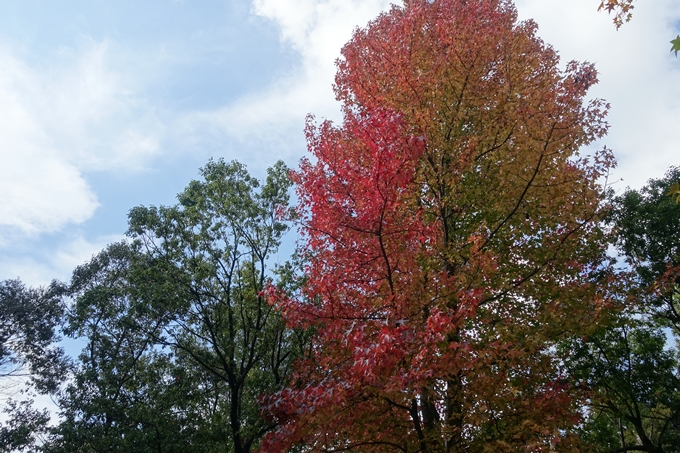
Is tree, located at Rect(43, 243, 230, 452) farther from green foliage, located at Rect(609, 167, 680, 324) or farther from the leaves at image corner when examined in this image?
green foliage, located at Rect(609, 167, 680, 324)

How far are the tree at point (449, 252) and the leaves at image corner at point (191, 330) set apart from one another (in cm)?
434

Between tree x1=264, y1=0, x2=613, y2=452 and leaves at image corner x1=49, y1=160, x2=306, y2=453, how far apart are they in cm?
434

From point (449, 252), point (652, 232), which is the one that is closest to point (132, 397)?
point (449, 252)

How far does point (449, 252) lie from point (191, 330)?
26.2 ft

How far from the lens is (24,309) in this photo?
70.4 feet

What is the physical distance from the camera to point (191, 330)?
12.0 meters

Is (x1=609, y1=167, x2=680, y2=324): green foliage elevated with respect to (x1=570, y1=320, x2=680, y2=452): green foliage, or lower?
elevated

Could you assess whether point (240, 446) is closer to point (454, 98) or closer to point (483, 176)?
point (483, 176)

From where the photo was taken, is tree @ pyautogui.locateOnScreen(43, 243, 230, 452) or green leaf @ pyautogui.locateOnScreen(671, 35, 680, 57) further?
tree @ pyautogui.locateOnScreen(43, 243, 230, 452)

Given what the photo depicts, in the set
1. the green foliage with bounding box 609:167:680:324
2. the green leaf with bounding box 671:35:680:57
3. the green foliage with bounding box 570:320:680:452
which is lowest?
the green foliage with bounding box 570:320:680:452

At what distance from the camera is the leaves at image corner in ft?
37.0

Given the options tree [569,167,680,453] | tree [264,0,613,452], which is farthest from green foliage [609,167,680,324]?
tree [264,0,613,452]

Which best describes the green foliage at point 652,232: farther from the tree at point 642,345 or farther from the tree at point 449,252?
the tree at point 449,252

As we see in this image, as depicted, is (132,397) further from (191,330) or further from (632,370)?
(632,370)
